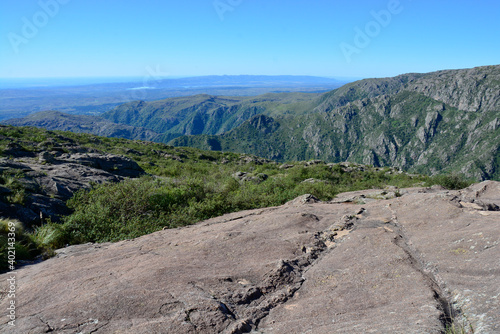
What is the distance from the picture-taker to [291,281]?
16.9 feet

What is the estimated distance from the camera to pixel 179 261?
5938 mm

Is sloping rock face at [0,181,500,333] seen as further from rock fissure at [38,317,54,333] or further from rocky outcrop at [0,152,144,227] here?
rocky outcrop at [0,152,144,227]

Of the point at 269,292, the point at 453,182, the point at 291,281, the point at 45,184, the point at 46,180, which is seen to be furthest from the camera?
the point at 453,182

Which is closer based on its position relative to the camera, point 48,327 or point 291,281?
point 48,327

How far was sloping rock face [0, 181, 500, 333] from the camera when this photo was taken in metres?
3.83

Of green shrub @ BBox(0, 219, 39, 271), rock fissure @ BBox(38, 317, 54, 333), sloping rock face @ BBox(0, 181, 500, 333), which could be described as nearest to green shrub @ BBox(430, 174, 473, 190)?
sloping rock face @ BBox(0, 181, 500, 333)

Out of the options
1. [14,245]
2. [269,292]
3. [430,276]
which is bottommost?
[14,245]

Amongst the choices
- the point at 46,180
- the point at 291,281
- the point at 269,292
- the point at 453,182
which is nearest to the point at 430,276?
the point at 291,281

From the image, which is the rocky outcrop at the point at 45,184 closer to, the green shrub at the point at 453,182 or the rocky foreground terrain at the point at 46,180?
the rocky foreground terrain at the point at 46,180

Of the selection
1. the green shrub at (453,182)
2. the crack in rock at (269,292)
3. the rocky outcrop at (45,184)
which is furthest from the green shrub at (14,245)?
the green shrub at (453,182)

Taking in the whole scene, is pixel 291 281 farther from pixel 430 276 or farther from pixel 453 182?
pixel 453 182

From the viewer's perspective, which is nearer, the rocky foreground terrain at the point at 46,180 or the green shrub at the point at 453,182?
the rocky foreground terrain at the point at 46,180

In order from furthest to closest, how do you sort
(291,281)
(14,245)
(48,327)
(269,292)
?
1. (14,245)
2. (291,281)
3. (269,292)
4. (48,327)

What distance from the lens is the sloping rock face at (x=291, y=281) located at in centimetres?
383
